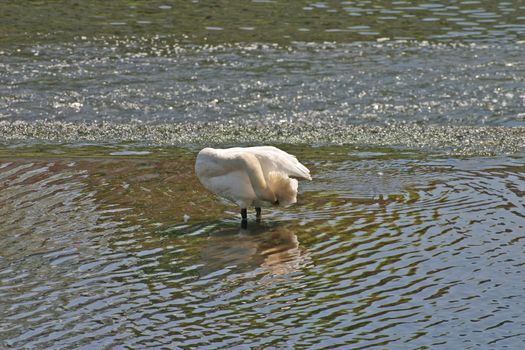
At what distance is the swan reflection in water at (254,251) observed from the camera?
9.74 m

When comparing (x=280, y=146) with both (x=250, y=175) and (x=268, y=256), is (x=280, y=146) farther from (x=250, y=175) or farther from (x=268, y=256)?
(x=268, y=256)

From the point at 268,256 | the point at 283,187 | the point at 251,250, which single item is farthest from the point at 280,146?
the point at 268,256

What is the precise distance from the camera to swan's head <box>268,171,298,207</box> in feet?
35.6

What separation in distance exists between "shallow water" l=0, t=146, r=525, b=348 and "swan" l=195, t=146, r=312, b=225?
1.01ft

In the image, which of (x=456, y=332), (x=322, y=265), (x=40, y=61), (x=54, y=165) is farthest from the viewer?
(x=40, y=61)

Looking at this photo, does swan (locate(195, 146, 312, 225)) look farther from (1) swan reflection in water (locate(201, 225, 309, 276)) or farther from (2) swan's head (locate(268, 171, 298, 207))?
(1) swan reflection in water (locate(201, 225, 309, 276))

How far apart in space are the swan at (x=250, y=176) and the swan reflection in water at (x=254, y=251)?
0.96ft

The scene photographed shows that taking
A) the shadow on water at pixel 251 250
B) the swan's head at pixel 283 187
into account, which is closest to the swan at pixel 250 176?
the swan's head at pixel 283 187

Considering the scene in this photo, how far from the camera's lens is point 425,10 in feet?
72.4

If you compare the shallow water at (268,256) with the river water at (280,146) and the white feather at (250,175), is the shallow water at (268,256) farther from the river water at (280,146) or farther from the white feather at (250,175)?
the white feather at (250,175)

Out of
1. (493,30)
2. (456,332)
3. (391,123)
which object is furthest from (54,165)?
(493,30)

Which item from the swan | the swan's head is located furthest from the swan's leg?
the swan's head

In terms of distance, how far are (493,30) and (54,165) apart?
9.72 m

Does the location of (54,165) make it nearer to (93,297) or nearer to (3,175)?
(3,175)
